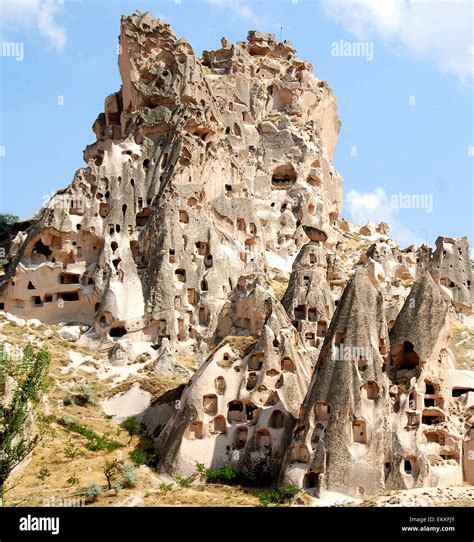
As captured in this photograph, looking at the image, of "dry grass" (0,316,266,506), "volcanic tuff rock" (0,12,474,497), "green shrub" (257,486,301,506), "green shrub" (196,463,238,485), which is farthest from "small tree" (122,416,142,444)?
"green shrub" (257,486,301,506)

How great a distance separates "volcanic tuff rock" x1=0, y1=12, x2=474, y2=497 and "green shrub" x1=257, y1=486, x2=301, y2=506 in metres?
0.73

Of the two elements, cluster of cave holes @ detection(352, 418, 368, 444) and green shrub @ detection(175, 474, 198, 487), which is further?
green shrub @ detection(175, 474, 198, 487)

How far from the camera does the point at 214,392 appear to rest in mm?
49156

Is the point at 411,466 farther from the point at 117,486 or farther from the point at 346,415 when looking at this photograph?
the point at 117,486

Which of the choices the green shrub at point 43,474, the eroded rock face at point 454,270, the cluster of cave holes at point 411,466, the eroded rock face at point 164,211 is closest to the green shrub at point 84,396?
the eroded rock face at point 164,211

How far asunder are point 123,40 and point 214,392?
4580 cm

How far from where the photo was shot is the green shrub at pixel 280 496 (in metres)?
41.4

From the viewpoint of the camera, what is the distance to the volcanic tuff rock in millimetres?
45125

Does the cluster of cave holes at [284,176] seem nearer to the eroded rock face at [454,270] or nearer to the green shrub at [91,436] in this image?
the eroded rock face at [454,270]

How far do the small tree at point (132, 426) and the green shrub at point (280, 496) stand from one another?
13169 millimetres

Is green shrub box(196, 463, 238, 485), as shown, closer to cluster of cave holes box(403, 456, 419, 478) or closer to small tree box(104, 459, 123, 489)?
small tree box(104, 459, 123, 489)

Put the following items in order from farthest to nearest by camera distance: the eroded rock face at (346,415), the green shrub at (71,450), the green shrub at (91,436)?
the green shrub at (91,436), the green shrub at (71,450), the eroded rock face at (346,415)
